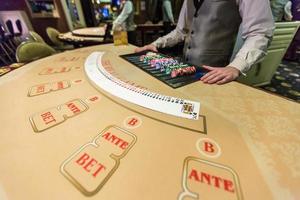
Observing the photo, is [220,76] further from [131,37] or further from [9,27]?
[9,27]

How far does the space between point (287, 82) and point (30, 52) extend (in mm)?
3748

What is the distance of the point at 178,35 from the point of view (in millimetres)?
1638

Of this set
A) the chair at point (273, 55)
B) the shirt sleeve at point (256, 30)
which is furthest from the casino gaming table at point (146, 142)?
the chair at point (273, 55)

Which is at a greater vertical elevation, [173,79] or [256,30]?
[256,30]

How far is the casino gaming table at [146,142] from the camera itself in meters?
0.39

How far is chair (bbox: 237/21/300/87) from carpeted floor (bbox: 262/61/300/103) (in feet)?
0.63

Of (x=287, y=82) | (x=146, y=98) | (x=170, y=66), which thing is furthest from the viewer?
(x=287, y=82)

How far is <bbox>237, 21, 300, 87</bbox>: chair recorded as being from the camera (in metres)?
2.24

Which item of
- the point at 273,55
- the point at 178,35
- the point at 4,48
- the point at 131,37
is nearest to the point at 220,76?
the point at 178,35

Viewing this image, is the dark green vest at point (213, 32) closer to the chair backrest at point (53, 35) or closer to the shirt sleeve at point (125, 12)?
the shirt sleeve at point (125, 12)

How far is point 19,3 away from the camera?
454 centimetres

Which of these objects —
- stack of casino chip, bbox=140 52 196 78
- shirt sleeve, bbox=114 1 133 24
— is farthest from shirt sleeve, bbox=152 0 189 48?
shirt sleeve, bbox=114 1 133 24

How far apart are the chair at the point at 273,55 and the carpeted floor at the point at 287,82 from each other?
0.19 m

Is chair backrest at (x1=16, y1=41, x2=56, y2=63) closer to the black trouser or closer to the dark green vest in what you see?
the dark green vest
